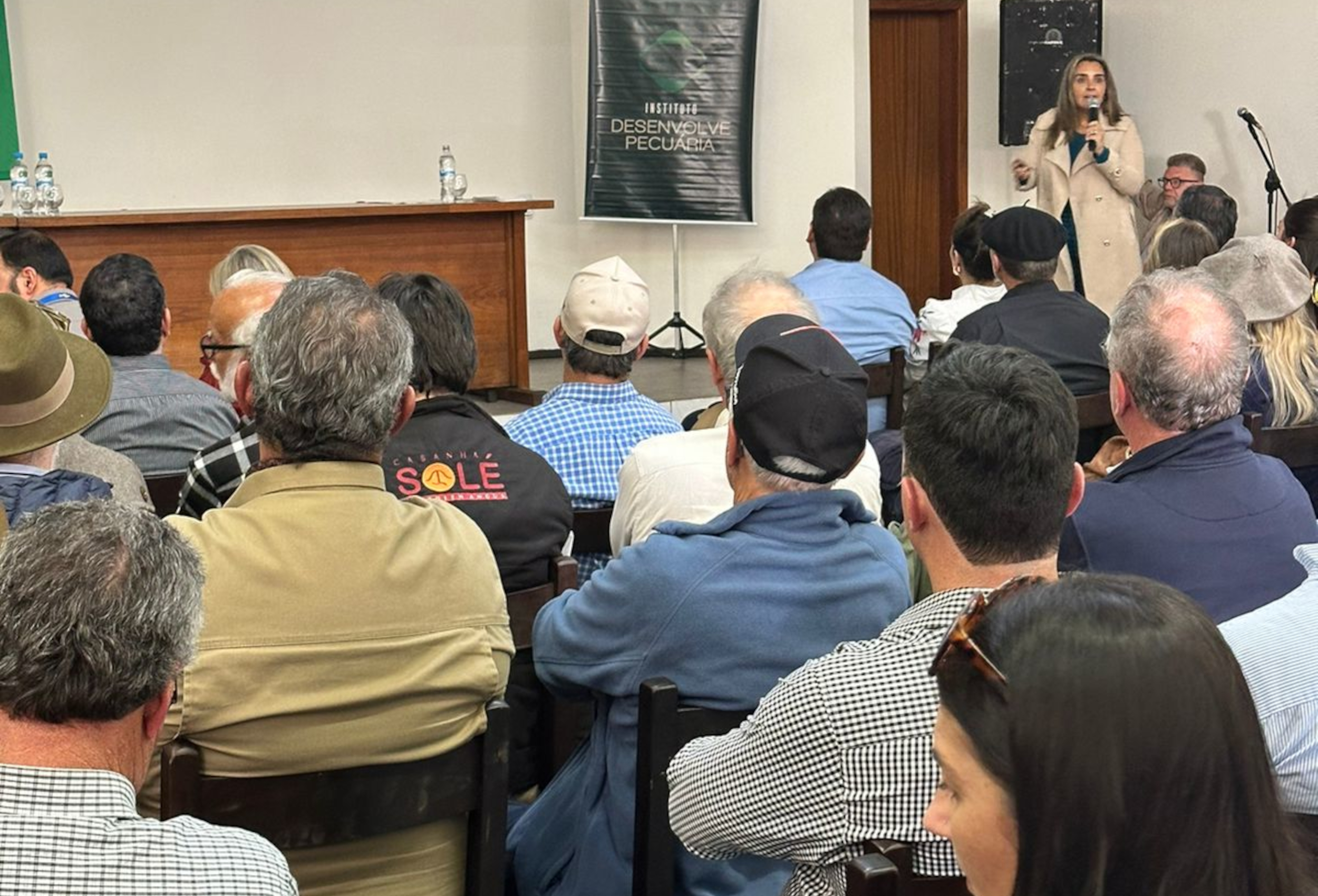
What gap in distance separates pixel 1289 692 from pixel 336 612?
1.08 m

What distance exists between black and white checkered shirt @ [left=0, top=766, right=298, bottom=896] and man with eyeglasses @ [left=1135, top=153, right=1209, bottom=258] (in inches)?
281

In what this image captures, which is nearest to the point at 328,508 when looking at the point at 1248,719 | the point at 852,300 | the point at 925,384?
the point at 925,384

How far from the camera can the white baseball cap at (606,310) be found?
3289mm

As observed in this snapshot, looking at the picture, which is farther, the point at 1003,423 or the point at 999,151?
the point at 999,151

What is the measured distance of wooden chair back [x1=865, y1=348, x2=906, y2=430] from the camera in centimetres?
427

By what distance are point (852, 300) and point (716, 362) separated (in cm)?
184

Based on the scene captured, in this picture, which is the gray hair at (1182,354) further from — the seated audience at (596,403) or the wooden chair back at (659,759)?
the wooden chair back at (659,759)

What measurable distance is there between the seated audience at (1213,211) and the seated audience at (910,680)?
11.6ft

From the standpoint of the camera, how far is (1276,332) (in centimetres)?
362

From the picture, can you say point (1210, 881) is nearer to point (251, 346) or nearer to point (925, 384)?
point (925, 384)

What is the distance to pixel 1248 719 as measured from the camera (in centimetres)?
91

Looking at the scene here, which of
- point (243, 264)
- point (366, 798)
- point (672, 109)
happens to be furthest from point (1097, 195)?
point (366, 798)

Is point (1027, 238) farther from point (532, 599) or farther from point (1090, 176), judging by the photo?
point (1090, 176)

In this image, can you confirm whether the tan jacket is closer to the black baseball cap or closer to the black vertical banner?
the black baseball cap
